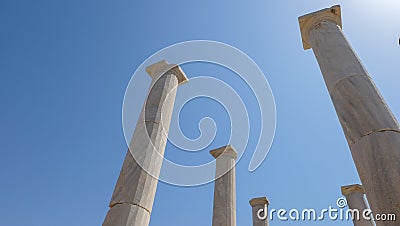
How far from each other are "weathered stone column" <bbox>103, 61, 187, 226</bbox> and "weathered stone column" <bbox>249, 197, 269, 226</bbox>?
2833 centimetres

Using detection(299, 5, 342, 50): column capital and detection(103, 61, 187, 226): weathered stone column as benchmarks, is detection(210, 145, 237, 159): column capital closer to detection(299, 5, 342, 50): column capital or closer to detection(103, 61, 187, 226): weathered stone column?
detection(103, 61, 187, 226): weathered stone column

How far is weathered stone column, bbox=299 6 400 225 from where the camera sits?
17.4 metres

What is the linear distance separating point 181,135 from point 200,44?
50.1ft

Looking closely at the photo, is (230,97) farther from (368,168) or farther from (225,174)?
(368,168)

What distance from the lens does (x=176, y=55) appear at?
41812mm

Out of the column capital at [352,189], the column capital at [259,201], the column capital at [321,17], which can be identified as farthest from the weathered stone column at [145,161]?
the column capital at [352,189]

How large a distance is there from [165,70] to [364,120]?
2327cm

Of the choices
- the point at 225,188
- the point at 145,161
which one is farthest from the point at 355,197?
the point at 145,161

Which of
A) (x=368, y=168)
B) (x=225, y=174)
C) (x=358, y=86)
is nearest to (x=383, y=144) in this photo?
(x=368, y=168)

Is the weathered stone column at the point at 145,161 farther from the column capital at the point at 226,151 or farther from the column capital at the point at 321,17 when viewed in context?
the column capital at the point at 226,151

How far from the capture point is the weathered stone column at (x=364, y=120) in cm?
1741

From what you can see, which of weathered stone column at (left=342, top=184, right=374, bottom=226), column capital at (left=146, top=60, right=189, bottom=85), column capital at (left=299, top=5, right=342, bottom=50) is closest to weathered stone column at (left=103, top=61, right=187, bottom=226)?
column capital at (left=146, top=60, right=189, bottom=85)

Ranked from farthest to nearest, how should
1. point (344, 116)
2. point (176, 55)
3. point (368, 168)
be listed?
1. point (176, 55)
2. point (344, 116)
3. point (368, 168)

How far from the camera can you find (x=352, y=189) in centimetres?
5131
